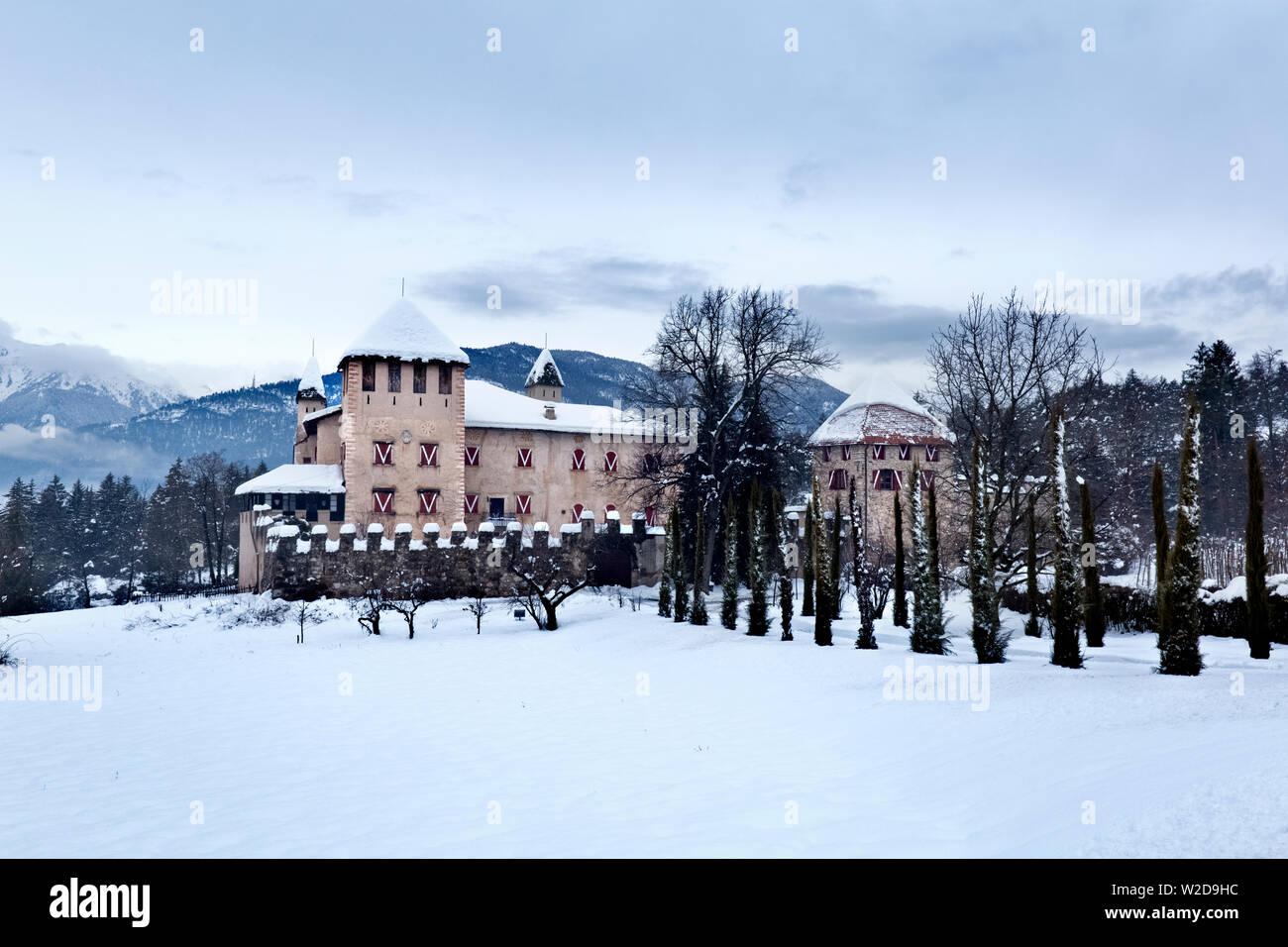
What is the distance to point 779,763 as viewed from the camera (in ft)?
31.3

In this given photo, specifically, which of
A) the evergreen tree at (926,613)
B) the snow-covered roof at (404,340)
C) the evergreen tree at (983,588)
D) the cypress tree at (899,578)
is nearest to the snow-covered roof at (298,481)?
the snow-covered roof at (404,340)

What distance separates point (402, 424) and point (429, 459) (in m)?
1.87

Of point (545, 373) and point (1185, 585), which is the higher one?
point (545, 373)

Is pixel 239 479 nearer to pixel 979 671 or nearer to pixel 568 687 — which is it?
pixel 568 687

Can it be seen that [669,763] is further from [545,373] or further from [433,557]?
[545,373]

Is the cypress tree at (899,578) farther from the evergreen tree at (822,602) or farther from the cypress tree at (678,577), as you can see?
the cypress tree at (678,577)

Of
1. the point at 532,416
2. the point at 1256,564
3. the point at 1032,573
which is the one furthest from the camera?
the point at 532,416

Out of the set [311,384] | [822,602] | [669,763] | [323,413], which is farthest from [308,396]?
[669,763]

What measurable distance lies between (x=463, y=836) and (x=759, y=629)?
14958mm

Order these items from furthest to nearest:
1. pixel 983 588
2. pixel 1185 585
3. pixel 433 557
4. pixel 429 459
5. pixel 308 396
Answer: pixel 308 396 < pixel 429 459 < pixel 433 557 < pixel 983 588 < pixel 1185 585

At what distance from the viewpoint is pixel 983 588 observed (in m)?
15.8

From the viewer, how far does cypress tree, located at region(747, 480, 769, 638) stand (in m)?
21.8
